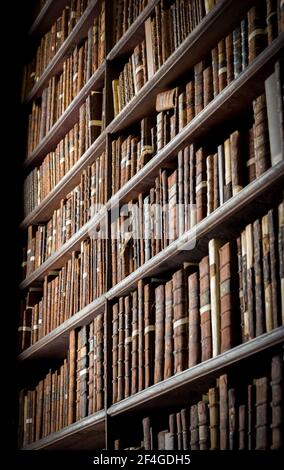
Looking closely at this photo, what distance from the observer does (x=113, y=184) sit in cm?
329

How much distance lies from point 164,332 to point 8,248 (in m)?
1.63

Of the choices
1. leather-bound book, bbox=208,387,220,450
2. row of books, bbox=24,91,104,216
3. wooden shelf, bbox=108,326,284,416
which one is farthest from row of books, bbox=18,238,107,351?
leather-bound book, bbox=208,387,220,450

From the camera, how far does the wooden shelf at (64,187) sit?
3467 millimetres

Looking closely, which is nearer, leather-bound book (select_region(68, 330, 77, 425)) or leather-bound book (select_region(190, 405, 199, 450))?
leather-bound book (select_region(190, 405, 199, 450))

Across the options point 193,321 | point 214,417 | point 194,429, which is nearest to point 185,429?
point 194,429

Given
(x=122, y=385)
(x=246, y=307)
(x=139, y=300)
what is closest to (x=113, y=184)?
(x=139, y=300)

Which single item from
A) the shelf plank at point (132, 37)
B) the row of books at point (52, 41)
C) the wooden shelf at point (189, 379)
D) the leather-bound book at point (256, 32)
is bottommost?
the wooden shelf at point (189, 379)

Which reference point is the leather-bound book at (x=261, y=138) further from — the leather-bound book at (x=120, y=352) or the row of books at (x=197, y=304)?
the leather-bound book at (x=120, y=352)

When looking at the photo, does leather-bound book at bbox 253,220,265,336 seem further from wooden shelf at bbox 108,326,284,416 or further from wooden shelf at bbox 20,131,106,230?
wooden shelf at bbox 20,131,106,230

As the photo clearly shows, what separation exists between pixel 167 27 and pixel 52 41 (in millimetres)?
1172

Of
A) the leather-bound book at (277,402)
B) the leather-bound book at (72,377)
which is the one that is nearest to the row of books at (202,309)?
the leather-bound book at (277,402)

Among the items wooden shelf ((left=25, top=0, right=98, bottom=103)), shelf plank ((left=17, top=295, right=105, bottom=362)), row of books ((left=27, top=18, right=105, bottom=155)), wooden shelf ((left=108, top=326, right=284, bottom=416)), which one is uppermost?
wooden shelf ((left=25, top=0, right=98, bottom=103))

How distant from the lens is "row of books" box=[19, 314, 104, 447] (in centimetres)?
314

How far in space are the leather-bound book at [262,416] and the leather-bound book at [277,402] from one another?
0.07ft
